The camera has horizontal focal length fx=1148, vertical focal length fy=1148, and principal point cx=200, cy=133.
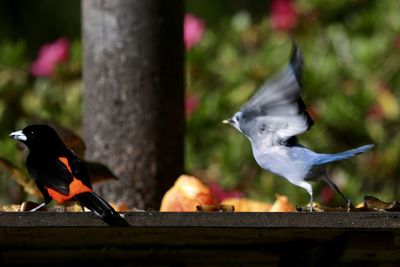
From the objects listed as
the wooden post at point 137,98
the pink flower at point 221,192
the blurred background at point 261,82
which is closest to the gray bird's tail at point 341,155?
the wooden post at point 137,98

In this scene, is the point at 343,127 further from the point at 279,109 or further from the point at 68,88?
the point at 279,109

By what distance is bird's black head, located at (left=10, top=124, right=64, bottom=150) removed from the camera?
6.81ft

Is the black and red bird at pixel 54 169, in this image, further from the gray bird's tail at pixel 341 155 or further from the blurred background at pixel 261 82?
the blurred background at pixel 261 82

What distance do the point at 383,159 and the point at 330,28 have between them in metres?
0.75

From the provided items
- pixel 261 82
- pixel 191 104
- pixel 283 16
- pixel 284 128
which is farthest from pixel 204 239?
pixel 283 16

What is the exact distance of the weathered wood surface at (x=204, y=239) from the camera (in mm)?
1883

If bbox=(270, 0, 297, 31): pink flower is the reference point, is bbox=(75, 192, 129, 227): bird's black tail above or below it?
below

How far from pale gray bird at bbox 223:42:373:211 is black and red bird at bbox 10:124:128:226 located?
34 centimetres

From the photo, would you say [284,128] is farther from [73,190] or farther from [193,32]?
[193,32]

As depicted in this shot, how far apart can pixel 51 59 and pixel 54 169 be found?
268cm

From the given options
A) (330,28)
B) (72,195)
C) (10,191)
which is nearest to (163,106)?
(72,195)

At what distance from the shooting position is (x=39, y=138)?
82.0 inches

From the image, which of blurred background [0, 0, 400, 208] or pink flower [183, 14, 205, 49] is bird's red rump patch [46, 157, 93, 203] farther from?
pink flower [183, 14, 205, 49]

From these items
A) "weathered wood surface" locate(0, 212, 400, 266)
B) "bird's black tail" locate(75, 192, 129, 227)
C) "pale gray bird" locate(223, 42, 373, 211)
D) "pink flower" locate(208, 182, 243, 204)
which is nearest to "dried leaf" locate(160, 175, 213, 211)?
"weathered wood surface" locate(0, 212, 400, 266)
